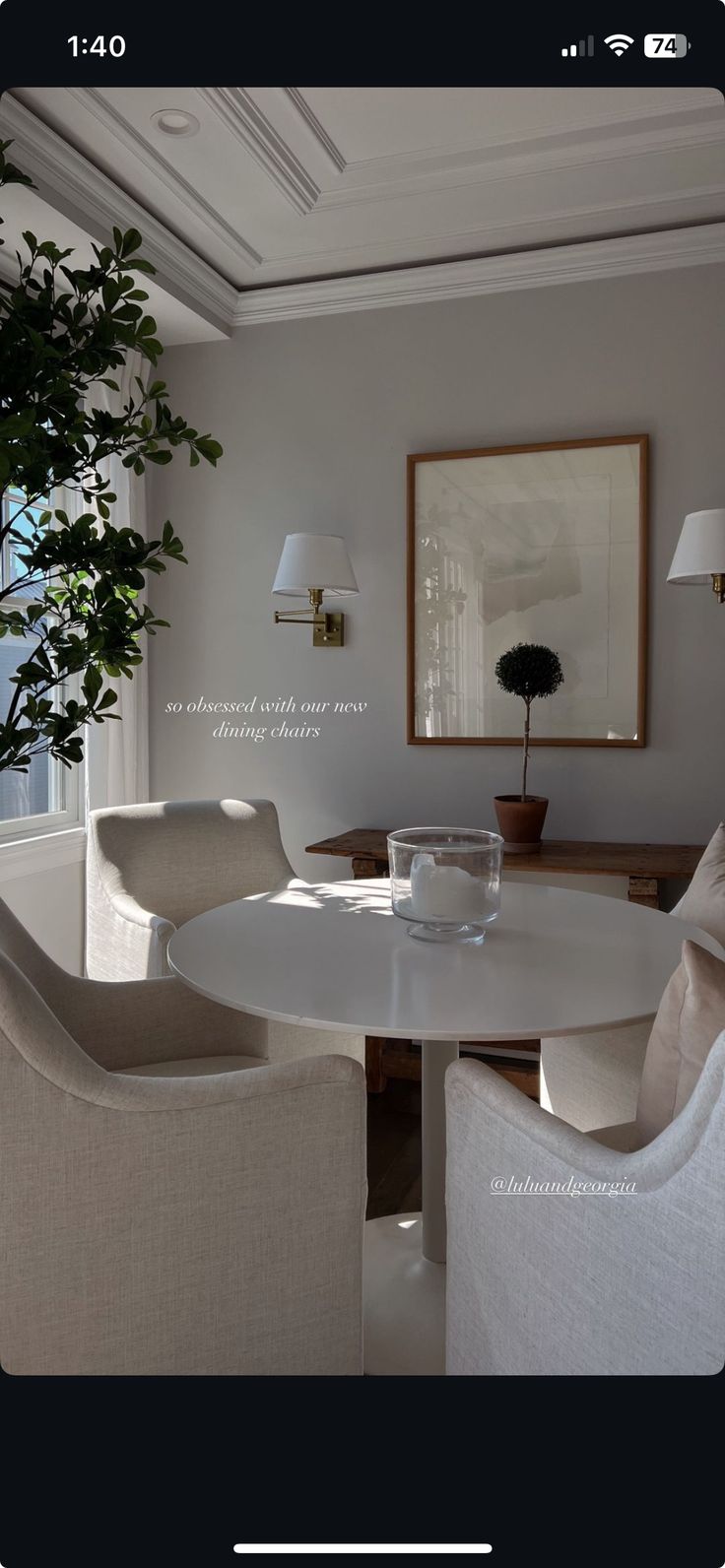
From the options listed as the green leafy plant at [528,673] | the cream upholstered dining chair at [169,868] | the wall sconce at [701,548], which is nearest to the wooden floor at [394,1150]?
the cream upholstered dining chair at [169,868]

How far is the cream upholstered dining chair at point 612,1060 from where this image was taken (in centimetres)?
180

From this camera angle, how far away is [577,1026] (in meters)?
1.23

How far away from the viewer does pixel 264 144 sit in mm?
2455

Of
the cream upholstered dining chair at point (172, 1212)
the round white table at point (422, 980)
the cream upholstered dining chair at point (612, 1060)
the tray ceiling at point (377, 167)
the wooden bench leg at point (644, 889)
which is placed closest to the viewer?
the cream upholstered dining chair at point (172, 1212)

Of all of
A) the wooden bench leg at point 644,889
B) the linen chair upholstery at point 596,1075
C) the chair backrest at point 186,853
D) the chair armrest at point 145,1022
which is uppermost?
the chair backrest at point 186,853

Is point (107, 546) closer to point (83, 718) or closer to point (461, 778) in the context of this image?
point (83, 718)

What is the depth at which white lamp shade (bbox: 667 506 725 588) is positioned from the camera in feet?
8.46

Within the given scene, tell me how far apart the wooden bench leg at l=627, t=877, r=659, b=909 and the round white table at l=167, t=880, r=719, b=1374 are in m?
0.53

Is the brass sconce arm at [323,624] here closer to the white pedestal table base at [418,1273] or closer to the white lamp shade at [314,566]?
the white lamp shade at [314,566]

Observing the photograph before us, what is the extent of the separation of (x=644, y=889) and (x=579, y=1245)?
5.62 ft

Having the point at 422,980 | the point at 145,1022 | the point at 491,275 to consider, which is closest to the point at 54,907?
the point at 145,1022

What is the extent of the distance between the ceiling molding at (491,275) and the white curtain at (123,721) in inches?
21.5
